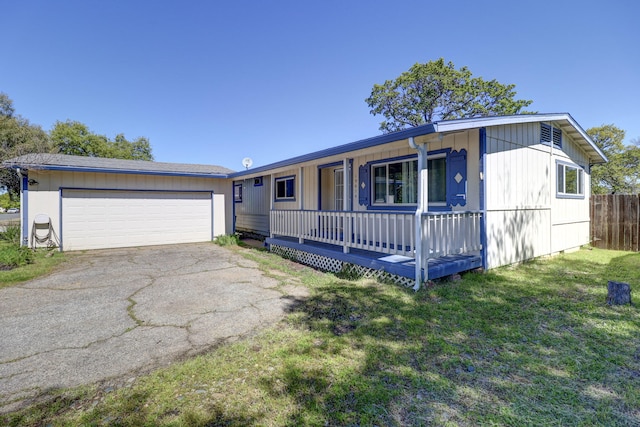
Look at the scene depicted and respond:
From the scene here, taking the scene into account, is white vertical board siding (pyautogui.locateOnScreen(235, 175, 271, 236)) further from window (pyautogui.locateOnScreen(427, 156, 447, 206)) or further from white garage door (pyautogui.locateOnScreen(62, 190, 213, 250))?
window (pyautogui.locateOnScreen(427, 156, 447, 206))

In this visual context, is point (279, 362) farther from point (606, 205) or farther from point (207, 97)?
point (207, 97)

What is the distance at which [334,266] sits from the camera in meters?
7.13

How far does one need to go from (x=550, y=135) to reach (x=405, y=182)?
4.25 meters

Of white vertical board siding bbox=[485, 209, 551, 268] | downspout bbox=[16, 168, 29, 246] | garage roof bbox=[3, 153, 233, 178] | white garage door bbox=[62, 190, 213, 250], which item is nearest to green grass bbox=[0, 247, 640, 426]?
white vertical board siding bbox=[485, 209, 551, 268]

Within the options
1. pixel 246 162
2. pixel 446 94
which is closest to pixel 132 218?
pixel 246 162

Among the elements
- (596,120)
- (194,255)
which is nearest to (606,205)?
(194,255)

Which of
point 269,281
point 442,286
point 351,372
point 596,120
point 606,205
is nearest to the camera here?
point 351,372

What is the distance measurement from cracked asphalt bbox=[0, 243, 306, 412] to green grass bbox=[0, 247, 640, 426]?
350mm

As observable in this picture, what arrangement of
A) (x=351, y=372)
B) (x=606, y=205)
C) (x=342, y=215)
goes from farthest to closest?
1. (x=606, y=205)
2. (x=342, y=215)
3. (x=351, y=372)

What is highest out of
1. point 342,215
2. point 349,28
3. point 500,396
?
point 349,28

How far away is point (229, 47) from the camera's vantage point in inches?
505

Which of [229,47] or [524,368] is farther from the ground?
[229,47]

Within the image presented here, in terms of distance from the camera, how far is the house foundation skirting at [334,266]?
18.6ft

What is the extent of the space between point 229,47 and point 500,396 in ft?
47.7
